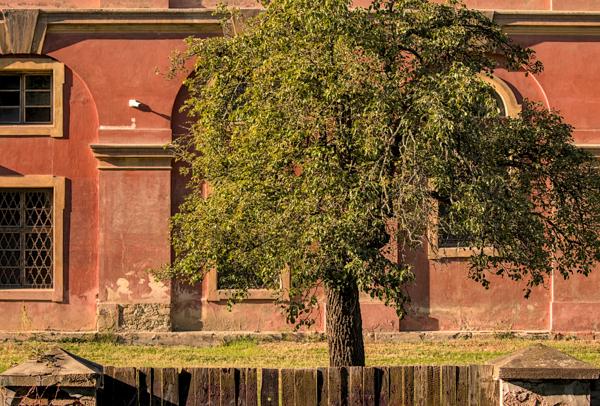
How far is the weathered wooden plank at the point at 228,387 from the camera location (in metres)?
9.39

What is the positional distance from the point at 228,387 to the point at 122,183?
34.9 ft

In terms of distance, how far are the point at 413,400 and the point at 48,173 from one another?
38.0 feet

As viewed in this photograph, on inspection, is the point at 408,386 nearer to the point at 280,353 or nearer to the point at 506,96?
the point at 280,353

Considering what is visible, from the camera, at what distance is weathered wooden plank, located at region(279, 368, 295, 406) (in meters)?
9.38

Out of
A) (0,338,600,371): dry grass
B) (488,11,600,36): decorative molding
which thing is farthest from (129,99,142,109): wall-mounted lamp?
(488,11,600,36): decorative molding

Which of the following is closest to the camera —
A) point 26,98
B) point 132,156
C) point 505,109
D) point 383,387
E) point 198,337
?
point 383,387

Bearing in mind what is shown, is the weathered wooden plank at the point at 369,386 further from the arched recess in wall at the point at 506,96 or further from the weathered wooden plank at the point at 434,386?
the arched recess in wall at the point at 506,96

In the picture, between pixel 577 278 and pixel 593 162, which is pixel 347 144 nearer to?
pixel 593 162

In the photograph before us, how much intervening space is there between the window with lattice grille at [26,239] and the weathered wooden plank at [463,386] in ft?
37.9

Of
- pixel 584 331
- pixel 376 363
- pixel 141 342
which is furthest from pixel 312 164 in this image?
pixel 584 331

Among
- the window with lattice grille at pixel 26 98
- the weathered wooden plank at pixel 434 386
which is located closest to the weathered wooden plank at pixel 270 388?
the weathered wooden plank at pixel 434 386

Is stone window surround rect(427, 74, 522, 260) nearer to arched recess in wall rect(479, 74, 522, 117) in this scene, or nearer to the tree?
arched recess in wall rect(479, 74, 522, 117)

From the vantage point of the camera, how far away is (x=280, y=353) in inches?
719

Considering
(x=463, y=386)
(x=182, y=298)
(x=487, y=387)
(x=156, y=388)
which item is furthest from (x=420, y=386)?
(x=182, y=298)
